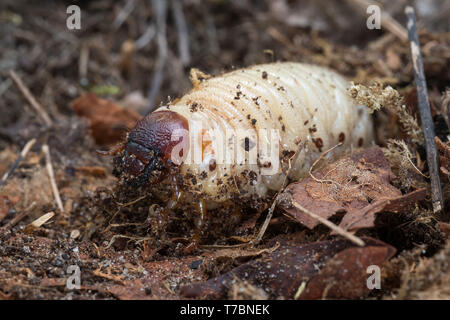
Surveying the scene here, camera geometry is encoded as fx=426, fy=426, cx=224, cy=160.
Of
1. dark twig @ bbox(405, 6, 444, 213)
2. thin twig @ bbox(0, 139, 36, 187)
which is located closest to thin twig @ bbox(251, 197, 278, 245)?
dark twig @ bbox(405, 6, 444, 213)

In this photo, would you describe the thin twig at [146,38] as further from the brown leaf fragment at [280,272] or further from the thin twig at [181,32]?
the brown leaf fragment at [280,272]

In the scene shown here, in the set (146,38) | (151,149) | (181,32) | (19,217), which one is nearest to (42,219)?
(19,217)

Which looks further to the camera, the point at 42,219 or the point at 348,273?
the point at 42,219

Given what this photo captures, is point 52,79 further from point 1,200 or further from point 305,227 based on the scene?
point 305,227

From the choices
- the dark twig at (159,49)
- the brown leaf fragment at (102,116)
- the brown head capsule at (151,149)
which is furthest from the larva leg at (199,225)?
the dark twig at (159,49)

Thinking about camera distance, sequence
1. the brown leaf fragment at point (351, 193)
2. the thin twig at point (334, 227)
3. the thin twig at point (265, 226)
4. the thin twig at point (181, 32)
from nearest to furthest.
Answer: the thin twig at point (334, 227) → the brown leaf fragment at point (351, 193) → the thin twig at point (265, 226) → the thin twig at point (181, 32)

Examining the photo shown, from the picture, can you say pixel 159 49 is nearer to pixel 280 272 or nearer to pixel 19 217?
pixel 19 217

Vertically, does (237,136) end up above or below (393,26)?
below
